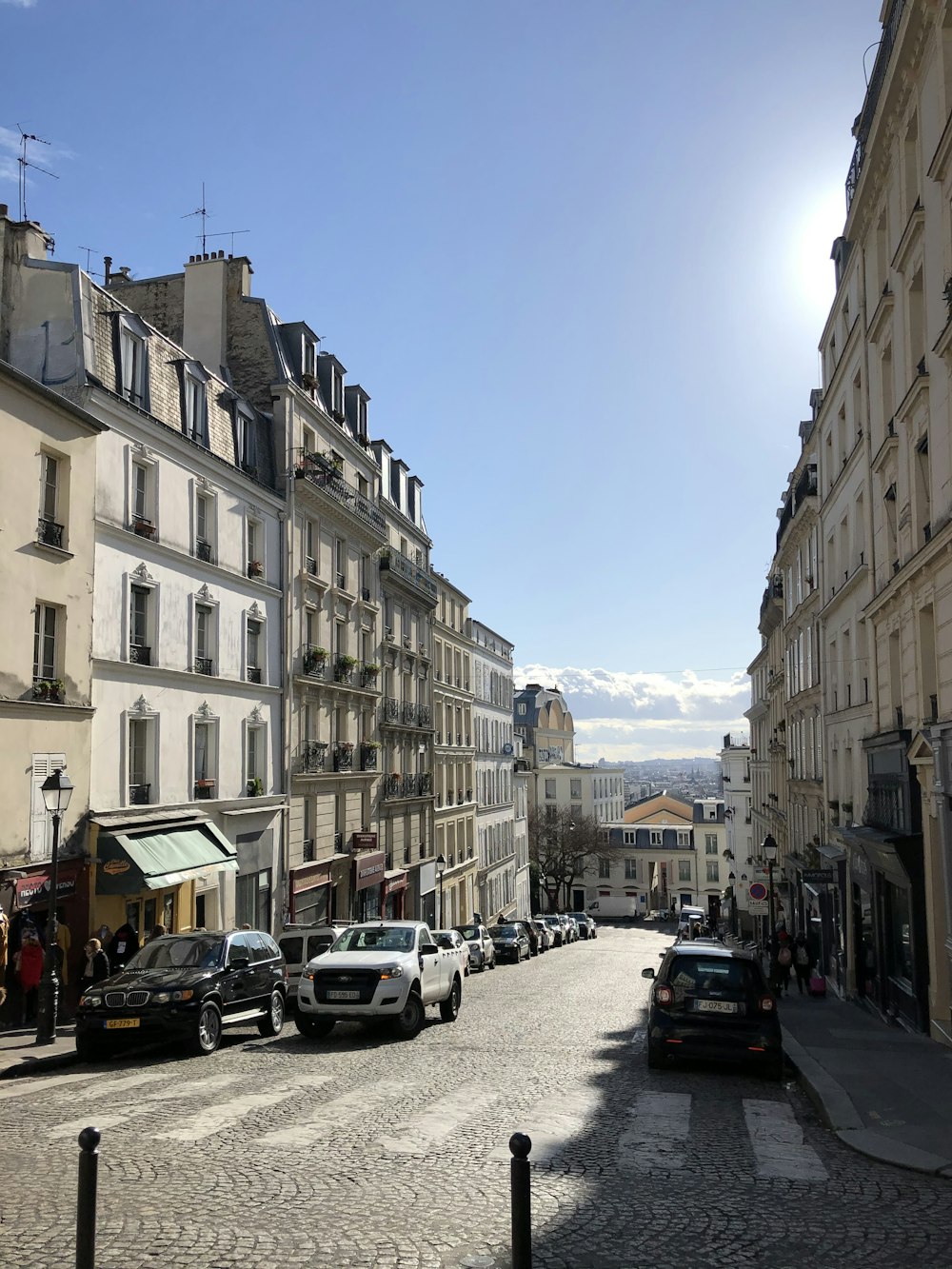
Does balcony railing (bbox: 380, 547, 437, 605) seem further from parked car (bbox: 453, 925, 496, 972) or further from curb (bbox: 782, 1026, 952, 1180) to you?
curb (bbox: 782, 1026, 952, 1180)

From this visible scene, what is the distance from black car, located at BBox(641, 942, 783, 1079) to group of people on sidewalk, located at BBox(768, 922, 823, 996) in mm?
11930

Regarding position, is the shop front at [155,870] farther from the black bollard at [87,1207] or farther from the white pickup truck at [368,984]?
the black bollard at [87,1207]

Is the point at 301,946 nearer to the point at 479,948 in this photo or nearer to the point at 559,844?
the point at 479,948

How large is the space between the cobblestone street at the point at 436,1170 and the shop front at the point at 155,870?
22.9 feet

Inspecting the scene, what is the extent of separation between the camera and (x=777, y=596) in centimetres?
4356

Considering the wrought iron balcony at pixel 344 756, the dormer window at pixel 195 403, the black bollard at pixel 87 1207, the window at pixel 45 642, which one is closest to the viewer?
the black bollard at pixel 87 1207

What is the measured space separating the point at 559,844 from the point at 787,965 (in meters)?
61.9

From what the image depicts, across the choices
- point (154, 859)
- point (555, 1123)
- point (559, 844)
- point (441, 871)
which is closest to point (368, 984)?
point (555, 1123)

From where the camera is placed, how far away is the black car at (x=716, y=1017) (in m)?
12.6

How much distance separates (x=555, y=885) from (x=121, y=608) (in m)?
76.9

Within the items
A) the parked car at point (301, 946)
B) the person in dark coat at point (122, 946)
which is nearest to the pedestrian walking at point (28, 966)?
the person in dark coat at point (122, 946)

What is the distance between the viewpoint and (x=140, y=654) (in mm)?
22969

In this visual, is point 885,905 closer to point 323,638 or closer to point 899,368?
point 899,368

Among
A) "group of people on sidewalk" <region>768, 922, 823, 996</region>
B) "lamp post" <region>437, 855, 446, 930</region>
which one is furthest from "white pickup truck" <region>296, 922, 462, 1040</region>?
"lamp post" <region>437, 855, 446, 930</region>
